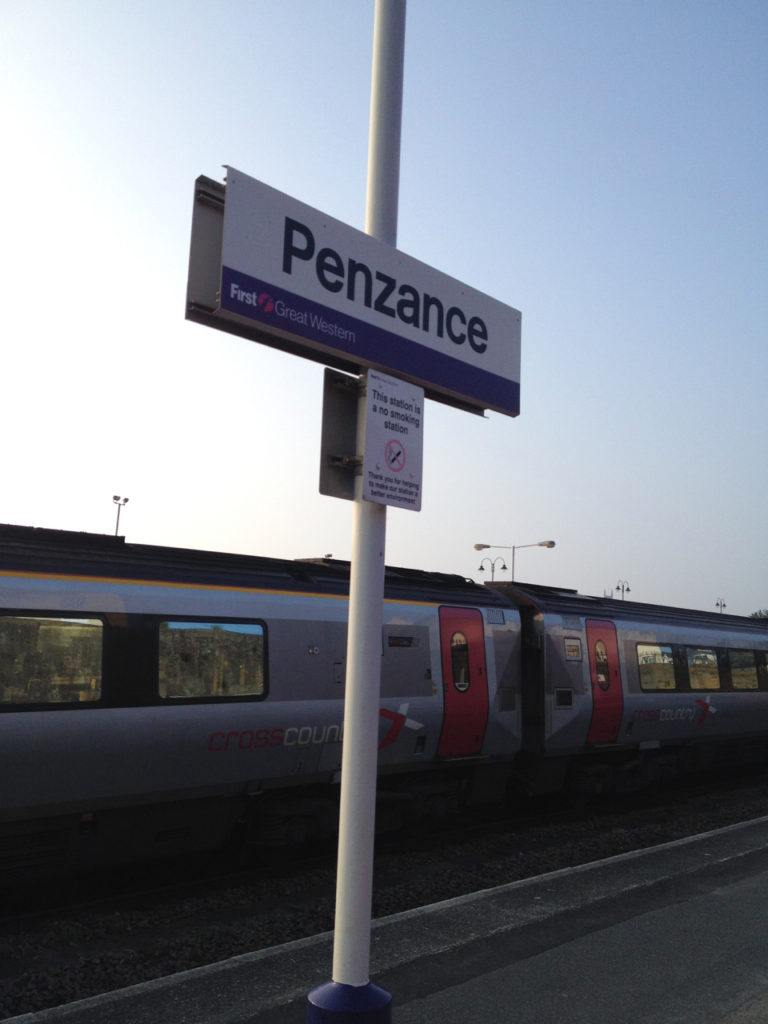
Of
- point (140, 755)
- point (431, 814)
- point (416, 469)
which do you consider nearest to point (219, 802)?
point (140, 755)

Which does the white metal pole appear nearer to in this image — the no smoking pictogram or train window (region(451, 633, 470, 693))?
the no smoking pictogram

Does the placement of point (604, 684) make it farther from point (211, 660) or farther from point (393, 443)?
point (393, 443)

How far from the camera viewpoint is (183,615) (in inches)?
326

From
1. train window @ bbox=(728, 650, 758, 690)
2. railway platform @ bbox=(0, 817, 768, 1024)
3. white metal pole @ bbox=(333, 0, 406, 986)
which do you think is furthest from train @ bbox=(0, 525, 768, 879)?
white metal pole @ bbox=(333, 0, 406, 986)

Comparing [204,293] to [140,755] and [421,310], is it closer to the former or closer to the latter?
[421,310]

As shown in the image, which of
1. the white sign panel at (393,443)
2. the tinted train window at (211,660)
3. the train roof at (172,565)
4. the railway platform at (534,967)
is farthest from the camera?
the tinted train window at (211,660)

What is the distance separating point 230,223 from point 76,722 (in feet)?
16.2

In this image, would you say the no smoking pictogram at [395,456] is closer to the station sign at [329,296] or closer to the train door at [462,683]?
the station sign at [329,296]

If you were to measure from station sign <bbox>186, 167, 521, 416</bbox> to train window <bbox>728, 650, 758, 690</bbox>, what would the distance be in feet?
43.7

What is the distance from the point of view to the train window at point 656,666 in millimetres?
14109

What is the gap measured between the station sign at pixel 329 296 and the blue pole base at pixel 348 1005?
8.95 feet

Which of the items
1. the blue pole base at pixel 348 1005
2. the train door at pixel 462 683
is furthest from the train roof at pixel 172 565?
the blue pole base at pixel 348 1005

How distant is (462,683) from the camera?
10.9 m

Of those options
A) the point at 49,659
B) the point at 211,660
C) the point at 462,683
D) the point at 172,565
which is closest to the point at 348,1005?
the point at 49,659
